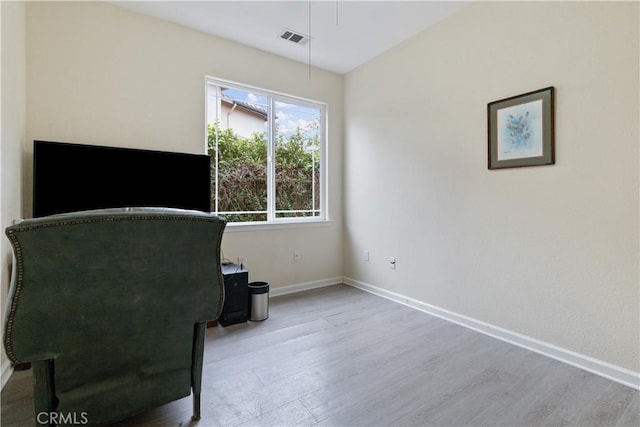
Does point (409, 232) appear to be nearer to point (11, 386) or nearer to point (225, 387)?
point (225, 387)

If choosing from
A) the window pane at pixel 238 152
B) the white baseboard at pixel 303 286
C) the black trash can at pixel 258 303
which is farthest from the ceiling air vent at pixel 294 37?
the white baseboard at pixel 303 286

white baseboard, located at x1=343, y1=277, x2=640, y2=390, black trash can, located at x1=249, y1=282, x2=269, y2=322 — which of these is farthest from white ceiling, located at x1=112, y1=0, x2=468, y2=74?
white baseboard, located at x1=343, y1=277, x2=640, y2=390

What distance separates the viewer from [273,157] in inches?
140

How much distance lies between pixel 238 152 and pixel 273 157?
403mm

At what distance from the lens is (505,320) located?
2.40m

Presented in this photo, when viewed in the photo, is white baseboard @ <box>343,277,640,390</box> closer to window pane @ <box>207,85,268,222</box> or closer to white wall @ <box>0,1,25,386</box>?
window pane @ <box>207,85,268,222</box>

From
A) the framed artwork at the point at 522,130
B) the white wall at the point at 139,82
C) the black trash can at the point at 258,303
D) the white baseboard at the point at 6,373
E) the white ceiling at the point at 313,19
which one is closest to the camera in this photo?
the white baseboard at the point at 6,373

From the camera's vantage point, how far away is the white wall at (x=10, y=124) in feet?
5.92

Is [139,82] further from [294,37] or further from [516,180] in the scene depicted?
[516,180]

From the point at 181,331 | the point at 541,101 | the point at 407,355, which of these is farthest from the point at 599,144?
the point at 181,331

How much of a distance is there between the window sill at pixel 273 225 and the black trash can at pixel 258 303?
703 millimetres

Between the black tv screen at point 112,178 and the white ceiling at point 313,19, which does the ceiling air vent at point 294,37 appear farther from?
the black tv screen at point 112,178

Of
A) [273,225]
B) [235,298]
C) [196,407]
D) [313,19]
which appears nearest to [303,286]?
[273,225]

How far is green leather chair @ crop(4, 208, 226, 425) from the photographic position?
1.02 meters
